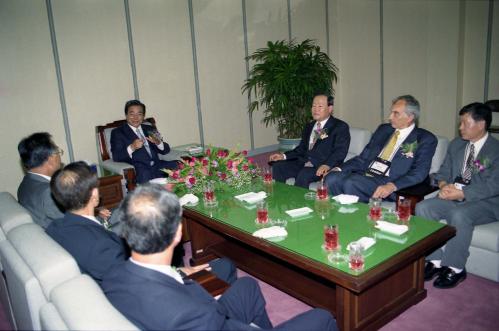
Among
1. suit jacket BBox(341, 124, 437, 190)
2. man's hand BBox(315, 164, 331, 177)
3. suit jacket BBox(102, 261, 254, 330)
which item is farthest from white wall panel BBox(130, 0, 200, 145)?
suit jacket BBox(102, 261, 254, 330)

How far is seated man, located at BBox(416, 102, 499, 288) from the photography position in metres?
3.04

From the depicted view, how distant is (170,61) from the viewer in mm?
6203

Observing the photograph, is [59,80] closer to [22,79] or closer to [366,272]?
[22,79]

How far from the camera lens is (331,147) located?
15.1ft

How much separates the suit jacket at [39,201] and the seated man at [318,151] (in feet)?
8.04

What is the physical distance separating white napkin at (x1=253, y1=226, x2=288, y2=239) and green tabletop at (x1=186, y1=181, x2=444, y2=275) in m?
0.04

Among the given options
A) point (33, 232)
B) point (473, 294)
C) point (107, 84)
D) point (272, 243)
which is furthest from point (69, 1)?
point (473, 294)

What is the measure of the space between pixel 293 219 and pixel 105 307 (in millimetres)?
1677

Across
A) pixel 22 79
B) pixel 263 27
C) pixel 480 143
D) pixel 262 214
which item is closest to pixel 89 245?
pixel 262 214

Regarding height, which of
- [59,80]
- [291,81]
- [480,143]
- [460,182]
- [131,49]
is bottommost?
[460,182]

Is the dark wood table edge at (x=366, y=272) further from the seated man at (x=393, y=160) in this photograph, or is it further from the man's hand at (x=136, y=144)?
the man's hand at (x=136, y=144)

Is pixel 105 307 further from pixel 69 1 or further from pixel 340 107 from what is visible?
pixel 340 107

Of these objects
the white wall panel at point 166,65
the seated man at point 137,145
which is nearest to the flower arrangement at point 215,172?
the seated man at point 137,145

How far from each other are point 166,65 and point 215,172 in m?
2.99
